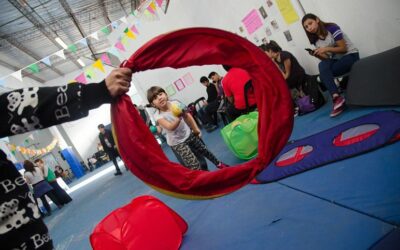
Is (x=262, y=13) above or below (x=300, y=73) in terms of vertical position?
above

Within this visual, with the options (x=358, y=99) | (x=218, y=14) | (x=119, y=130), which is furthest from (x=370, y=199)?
(x=218, y=14)

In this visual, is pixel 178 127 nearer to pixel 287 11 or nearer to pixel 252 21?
pixel 287 11

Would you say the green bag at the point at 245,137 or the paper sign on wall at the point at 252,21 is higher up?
the paper sign on wall at the point at 252,21

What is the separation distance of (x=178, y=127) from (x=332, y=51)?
202 centimetres

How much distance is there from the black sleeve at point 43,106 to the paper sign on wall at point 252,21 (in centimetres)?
475

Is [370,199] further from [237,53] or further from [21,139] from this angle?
[21,139]

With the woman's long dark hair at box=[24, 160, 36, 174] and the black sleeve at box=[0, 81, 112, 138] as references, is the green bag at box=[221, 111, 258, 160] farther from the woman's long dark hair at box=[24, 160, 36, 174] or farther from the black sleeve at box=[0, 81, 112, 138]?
the woman's long dark hair at box=[24, 160, 36, 174]

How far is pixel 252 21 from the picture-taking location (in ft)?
17.7

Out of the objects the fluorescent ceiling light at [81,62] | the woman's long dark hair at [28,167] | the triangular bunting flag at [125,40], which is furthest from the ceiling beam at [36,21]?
the woman's long dark hair at [28,167]

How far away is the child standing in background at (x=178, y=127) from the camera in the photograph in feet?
9.90

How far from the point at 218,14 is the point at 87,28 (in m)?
8.05

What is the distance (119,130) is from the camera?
4.16ft

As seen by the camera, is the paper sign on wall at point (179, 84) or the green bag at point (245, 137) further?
the paper sign on wall at point (179, 84)

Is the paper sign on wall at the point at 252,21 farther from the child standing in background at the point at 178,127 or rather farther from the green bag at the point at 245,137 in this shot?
the child standing in background at the point at 178,127
